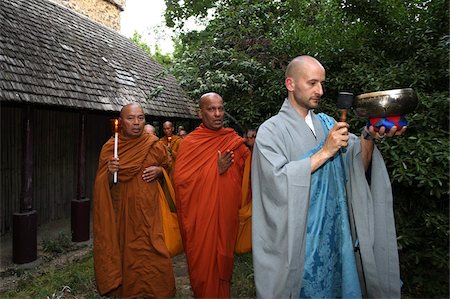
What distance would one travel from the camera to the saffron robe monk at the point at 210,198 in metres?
3.79

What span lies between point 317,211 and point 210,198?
1.78 m

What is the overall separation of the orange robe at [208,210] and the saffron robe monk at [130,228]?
1.18 ft

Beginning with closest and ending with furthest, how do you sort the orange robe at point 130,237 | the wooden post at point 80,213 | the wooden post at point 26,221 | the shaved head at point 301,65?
the shaved head at point 301,65
the orange robe at point 130,237
the wooden post at point 26,221
the wooden post at point 80,213

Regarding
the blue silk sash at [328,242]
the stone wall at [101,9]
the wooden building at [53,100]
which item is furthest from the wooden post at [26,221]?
the stone wall at [101,9]

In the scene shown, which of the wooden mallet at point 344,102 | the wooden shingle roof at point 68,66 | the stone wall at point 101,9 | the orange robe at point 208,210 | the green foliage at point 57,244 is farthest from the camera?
the stone wall at point 101,9

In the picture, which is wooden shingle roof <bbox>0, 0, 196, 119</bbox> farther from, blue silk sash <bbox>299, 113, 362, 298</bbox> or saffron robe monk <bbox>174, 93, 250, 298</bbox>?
blue silk sash <bbox>299, 113, 362, 298</bbox>

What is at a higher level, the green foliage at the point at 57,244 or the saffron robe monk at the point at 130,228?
the saffron robe monk at the point at 130,228

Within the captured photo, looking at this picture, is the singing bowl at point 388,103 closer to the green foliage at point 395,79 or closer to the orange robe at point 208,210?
the green foliage at point 395,79

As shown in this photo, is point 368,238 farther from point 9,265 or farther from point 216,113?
point 9,265

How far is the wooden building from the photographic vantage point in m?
6.38

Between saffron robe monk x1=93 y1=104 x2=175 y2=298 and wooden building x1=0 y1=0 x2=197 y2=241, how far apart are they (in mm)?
Result: 2375

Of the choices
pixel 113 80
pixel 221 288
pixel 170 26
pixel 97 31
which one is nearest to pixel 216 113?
pixel 221 288

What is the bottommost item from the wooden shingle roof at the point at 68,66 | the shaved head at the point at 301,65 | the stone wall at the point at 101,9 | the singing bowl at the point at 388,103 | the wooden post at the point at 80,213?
the wooden post at the point at 80,213

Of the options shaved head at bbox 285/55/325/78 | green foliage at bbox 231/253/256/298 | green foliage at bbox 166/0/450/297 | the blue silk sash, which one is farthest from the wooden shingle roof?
the blue silk sash
